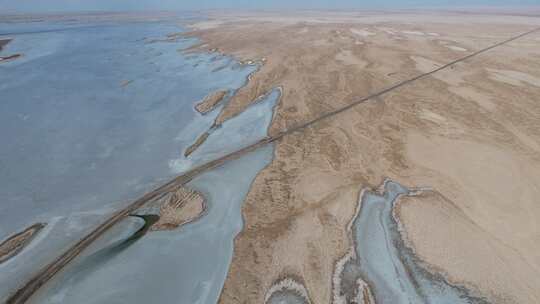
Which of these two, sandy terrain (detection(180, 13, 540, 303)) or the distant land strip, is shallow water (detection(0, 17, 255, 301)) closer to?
the distant land strip

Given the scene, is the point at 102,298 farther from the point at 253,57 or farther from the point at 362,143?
the point at 253,57

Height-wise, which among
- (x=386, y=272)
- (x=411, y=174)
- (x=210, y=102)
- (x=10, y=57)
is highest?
(x=10, y=57)

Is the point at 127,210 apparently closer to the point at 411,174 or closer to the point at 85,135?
the point at 85,135

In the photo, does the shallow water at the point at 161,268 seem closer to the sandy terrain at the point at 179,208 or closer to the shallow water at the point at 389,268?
the sandy terrain at the point at 179,208

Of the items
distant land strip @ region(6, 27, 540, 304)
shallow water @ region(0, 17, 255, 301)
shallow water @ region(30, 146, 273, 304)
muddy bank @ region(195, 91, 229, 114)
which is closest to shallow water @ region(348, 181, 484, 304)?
shallow water @ region(30, 146, 273, 304)

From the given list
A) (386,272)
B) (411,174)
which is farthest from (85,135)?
(411,174)

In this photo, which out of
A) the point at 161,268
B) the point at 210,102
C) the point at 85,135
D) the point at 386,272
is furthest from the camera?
the point at 210,102

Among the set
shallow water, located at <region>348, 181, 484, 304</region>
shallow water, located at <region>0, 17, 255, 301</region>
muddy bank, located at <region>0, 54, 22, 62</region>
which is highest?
muddy bank, located at <region>0, 54, 22, 62</region>
